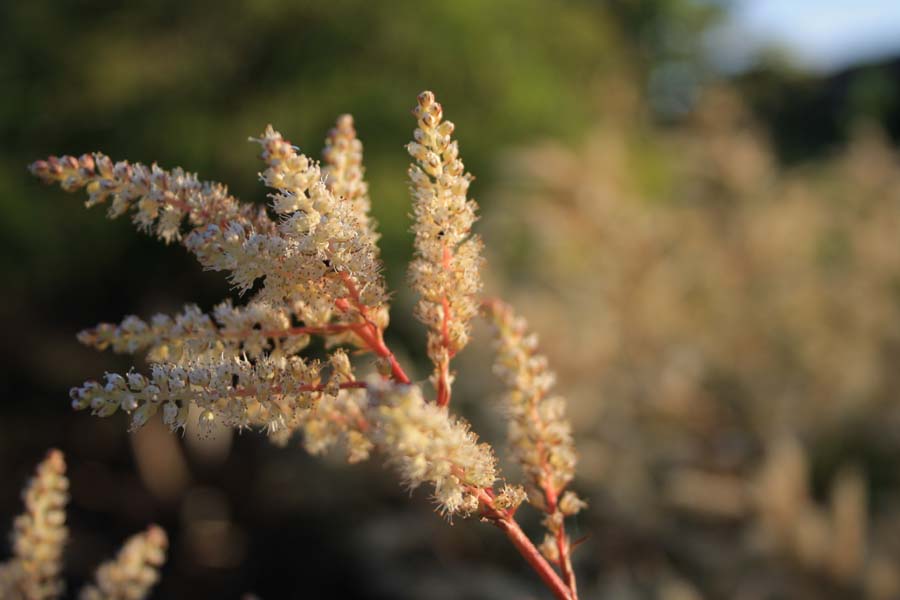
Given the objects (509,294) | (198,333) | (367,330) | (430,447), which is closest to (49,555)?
(198,333)

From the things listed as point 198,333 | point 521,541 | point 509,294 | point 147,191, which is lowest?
point 521,541

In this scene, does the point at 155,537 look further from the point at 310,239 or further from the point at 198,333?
the point at 310,239

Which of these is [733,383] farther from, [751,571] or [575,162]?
[575,162]

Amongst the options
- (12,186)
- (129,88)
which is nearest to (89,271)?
(12,186)

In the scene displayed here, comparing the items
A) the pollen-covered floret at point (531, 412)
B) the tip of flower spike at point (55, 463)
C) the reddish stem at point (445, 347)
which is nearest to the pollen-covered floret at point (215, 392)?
the reddish stem at point (445, 347)

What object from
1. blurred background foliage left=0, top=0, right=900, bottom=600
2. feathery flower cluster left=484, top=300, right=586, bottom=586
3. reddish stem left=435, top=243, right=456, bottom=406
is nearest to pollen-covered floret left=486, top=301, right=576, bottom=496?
feathery flower cluster left=484, top=300, right=586, bottom=586

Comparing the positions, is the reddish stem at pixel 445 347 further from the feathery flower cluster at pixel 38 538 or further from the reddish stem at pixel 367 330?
the feathery flower cluster at pixel 38 538
